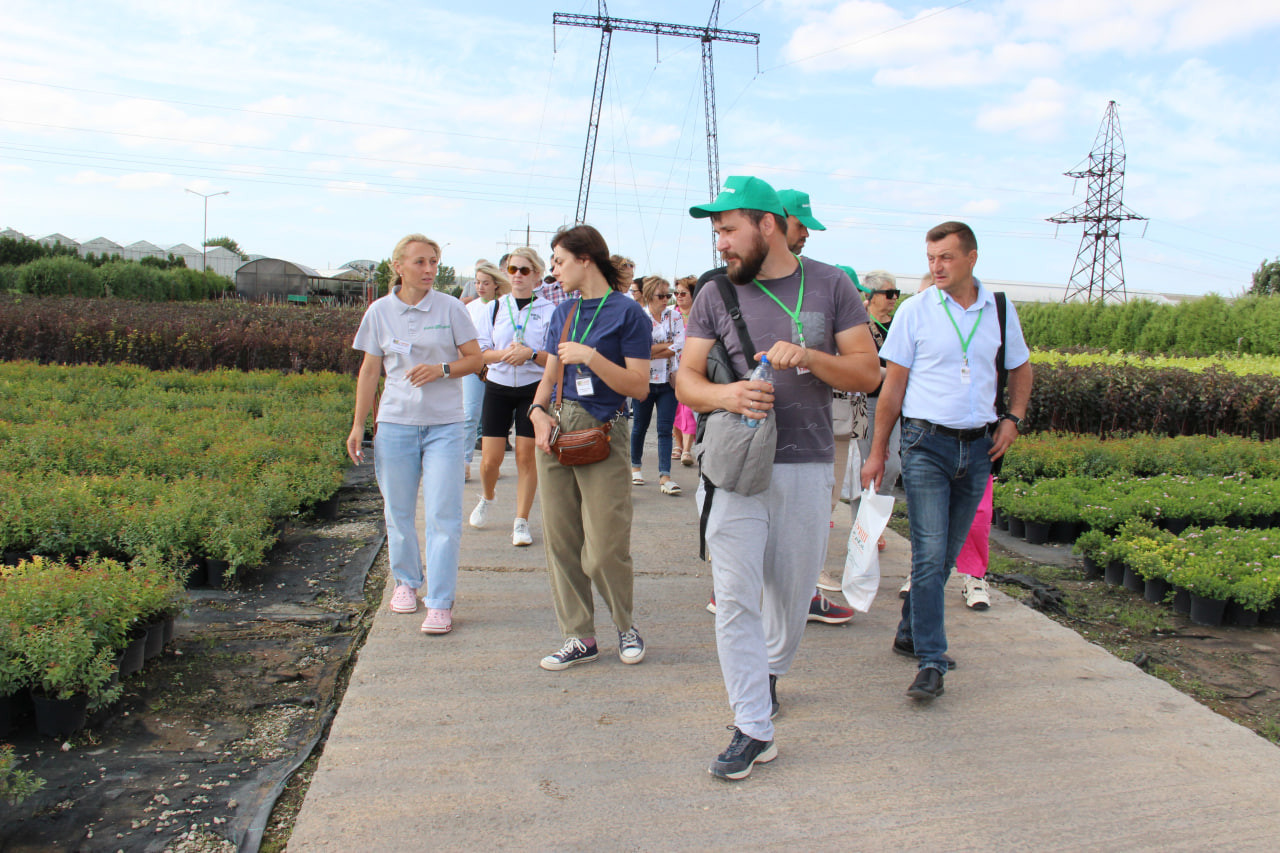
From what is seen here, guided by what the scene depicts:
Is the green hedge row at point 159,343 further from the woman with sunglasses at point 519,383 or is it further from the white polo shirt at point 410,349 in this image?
the white polo shirt at point 410,349

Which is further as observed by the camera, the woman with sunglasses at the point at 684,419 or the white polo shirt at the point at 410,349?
the woman with sunglasses at the point at 684,419

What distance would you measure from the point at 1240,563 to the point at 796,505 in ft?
11.9

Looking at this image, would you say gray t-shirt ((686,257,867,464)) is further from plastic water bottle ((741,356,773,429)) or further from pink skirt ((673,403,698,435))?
pink skirt ((673,403,698,435))

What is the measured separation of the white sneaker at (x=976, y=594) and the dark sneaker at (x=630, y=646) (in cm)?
204

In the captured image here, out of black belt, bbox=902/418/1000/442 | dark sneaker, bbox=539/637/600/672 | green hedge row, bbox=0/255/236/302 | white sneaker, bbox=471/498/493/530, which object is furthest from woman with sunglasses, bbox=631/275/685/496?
green hedge row, bbox=0/255/236/302

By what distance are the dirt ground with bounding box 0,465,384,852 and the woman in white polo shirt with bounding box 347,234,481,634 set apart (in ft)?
1.91

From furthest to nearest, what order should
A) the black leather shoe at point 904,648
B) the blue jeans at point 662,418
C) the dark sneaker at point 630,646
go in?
the blue jeans at point 662,418 < the black leather shoe at point 904,648 < the dark sneaker at point 630,646

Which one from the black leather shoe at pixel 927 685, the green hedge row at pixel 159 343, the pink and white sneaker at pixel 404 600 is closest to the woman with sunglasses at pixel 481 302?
the pink and white sneaker at pixel 404 600

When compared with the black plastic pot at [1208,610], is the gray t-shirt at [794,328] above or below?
above

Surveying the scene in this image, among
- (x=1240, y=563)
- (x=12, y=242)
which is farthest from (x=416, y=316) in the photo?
(x=12, y=242)

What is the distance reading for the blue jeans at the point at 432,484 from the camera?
4355 millimetres

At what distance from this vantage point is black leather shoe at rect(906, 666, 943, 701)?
360cm

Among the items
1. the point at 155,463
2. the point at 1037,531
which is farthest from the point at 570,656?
the point at 155,463

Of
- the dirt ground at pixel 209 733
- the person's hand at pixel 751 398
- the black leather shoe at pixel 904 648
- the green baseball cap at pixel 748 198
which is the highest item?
the green baseball cap at pixel 748 198
